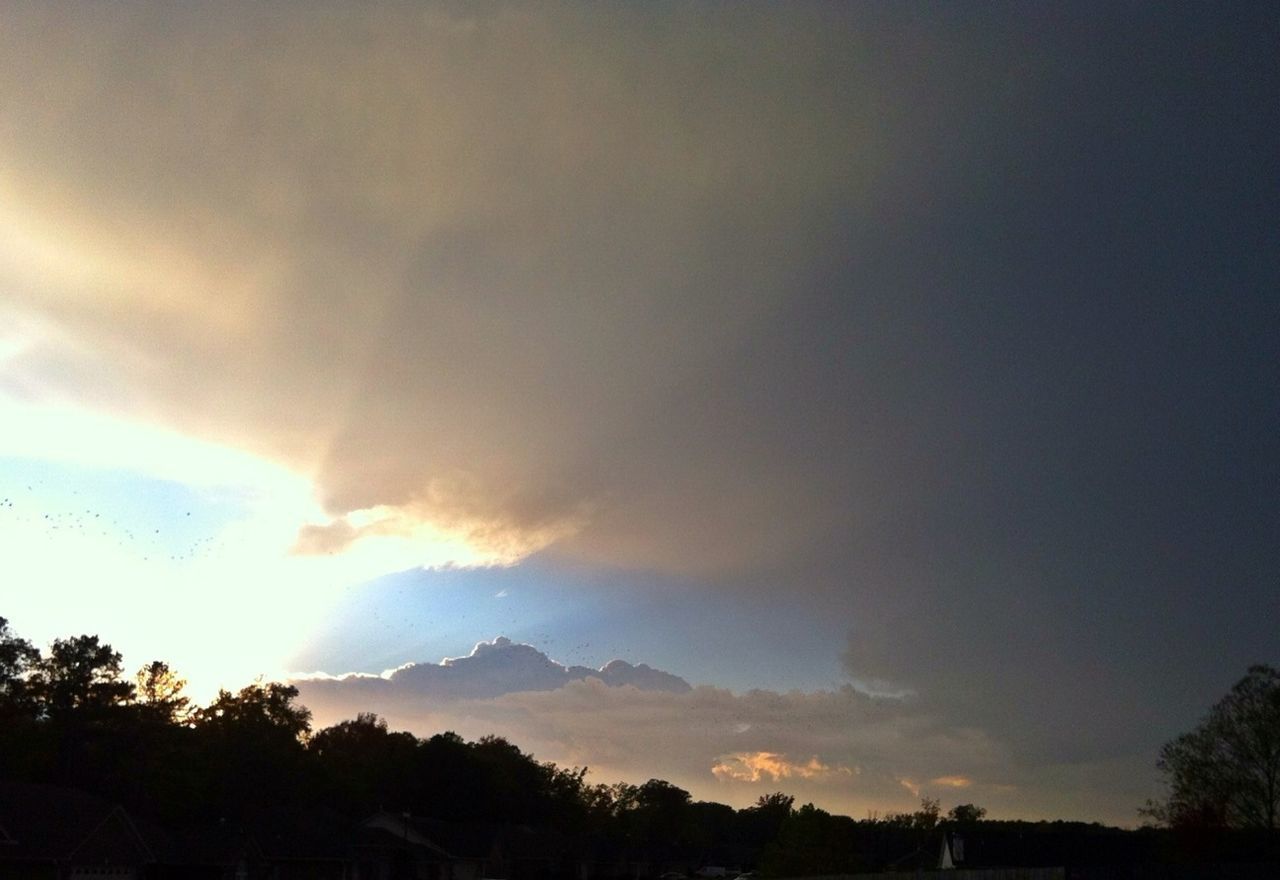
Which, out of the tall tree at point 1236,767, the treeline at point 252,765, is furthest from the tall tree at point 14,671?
the tall tree at point 1236,767

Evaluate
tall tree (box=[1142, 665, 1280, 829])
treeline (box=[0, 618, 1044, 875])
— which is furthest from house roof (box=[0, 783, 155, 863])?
tall tree (box=[1142, 665, 1280, 829])

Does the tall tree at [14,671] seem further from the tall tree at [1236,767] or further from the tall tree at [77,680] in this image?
the tall tree at [1236,767]

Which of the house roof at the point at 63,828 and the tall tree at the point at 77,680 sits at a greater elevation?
the tall tree at the point at 77,680

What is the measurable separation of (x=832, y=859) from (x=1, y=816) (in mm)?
55761

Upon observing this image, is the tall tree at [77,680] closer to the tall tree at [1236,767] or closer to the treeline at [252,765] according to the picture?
the treeline at [252,765]

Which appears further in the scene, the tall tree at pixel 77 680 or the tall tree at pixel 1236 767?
the tall tree at pixel 77 680

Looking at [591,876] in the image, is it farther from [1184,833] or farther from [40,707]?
[1184,833]

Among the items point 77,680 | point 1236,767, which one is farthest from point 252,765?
point 1236,767

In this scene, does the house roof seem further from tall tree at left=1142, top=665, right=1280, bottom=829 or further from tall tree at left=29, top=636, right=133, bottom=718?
tall tree at left=1142, top=665, right=1280, bottom=829

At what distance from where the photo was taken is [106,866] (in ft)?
233

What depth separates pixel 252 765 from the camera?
102 m

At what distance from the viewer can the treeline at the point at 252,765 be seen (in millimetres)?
90750

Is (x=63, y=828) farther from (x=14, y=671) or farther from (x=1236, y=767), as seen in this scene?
(x=1236, y=767)

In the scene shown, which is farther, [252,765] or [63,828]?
[252,765]
